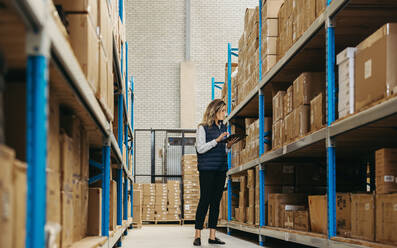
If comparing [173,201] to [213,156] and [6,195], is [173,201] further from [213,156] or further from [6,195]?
[6,195]

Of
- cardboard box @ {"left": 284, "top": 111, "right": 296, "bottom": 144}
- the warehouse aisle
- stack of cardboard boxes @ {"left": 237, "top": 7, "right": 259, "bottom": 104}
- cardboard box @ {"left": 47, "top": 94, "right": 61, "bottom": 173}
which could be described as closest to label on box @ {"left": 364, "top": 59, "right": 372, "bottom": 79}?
cardboard box @ {"left": 284, "top": 111, "right": 296, "bottom": 144}

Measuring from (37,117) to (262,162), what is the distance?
175 inches

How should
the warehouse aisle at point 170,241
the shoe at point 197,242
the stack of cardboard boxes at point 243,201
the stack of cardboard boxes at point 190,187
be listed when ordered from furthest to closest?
1. the stack of cardboard boxes at point 190,187
2. the stack of cardboard boxes at point 243,201
3. the warehouse aisle at point 170,241
4. the shoe at point 197,242

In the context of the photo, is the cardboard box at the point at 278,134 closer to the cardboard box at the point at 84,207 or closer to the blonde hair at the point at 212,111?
the blonde hair at the point at 212,111

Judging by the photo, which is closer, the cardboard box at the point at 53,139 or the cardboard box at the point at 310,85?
the cardboard box at the point at 53,139

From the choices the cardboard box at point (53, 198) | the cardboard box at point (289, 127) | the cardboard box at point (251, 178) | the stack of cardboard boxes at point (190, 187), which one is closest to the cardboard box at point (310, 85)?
the cardboard box at point (289, 127)

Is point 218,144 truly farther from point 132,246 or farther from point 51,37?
point 51,37

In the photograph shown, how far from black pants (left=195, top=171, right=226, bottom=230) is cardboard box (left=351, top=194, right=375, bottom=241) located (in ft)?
7.77

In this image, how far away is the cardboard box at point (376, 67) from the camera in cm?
289

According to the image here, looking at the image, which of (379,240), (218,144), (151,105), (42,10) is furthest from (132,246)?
(151,105)

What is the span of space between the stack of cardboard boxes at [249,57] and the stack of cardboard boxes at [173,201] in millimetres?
4932

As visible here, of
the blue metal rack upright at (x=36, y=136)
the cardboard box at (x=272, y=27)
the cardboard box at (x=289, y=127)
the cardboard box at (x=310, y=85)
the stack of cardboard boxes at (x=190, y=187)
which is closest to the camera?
the blue metal rack upright at (x=36, y=136)

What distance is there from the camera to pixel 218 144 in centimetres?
586

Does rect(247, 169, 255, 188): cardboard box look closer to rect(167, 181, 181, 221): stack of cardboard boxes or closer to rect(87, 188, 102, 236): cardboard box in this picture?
rect(87, 188, 102, 236): cardboard box
